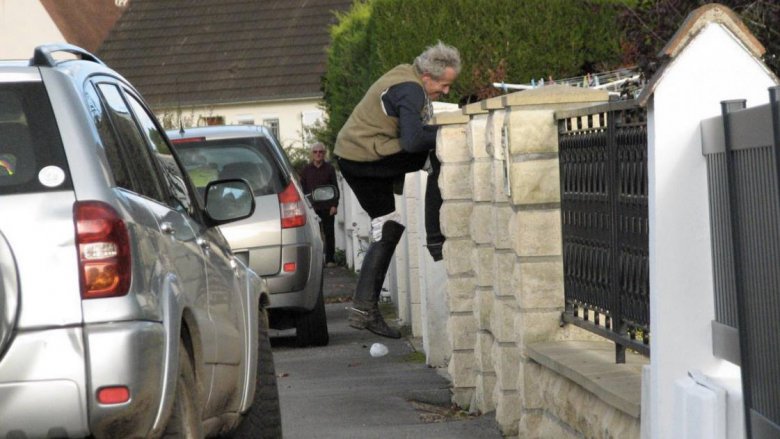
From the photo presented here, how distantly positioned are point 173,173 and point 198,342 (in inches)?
49.2

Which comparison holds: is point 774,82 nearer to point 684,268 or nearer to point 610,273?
point 684,268

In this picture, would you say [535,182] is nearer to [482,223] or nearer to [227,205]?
[482,223]

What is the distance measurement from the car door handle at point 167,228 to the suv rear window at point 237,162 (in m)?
6.78

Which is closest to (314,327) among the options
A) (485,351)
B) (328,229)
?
(485,351)

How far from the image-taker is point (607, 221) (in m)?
5.98

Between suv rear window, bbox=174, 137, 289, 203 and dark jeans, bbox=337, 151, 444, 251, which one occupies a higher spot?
suv rear window, bbox=174, 137, 289, 203

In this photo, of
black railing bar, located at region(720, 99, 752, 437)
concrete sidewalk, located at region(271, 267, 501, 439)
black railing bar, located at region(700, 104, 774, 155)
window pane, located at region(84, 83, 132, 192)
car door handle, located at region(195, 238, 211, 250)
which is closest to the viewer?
black railing bar, located at region(700, 104, 774, 155)

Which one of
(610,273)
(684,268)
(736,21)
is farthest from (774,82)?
(610,273)

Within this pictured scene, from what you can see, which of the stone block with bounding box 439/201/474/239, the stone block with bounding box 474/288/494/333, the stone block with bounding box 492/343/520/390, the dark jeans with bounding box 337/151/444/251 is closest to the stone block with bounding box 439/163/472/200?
the stone block with bounding box 439/201/474/239

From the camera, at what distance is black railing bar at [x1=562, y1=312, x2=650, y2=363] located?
552cm

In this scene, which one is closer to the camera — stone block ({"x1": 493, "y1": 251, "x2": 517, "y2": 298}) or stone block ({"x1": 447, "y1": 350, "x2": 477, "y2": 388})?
stone block ({"x1": 493, "y1": 251, "x2": 517, "y2": 298})

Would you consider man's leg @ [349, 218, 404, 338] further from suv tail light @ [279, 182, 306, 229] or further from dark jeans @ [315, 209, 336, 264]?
dark jeans @ [315, 209, 336, 264]

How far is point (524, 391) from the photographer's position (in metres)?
6.92

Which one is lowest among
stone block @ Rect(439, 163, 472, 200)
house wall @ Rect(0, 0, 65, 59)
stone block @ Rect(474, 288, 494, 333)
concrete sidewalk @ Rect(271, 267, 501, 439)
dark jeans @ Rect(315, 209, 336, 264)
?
concrete sidewalk @ Rect(271, 267, 501, 439)
